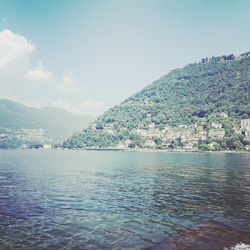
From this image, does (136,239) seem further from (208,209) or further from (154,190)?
(154,190)

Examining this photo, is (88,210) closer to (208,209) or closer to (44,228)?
(44,228)

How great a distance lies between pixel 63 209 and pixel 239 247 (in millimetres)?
14627

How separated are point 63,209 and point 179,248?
12.4 meters

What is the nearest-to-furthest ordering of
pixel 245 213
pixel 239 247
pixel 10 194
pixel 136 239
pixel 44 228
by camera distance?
pixel 239 247
pixel 136 239
pixel 44 228
pixel 245 213
pixel 10 194

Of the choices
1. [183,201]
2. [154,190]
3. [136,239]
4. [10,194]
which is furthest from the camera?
[154,190]

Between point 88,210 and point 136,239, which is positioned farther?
point 88,210

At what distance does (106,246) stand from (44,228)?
17.4ft

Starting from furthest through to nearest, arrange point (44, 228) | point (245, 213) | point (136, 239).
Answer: point (245, 213) < point (44, 228) < point (136, 239)

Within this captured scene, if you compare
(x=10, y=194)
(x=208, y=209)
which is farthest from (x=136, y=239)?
(x=10, y=194)

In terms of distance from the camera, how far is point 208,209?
95.1 ft

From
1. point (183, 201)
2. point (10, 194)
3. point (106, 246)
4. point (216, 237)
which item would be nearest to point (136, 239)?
point (106, 246)

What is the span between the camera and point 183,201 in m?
32.8

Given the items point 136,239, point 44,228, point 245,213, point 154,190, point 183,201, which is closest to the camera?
point 136,239

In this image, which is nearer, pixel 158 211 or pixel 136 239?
pixel 136 239
